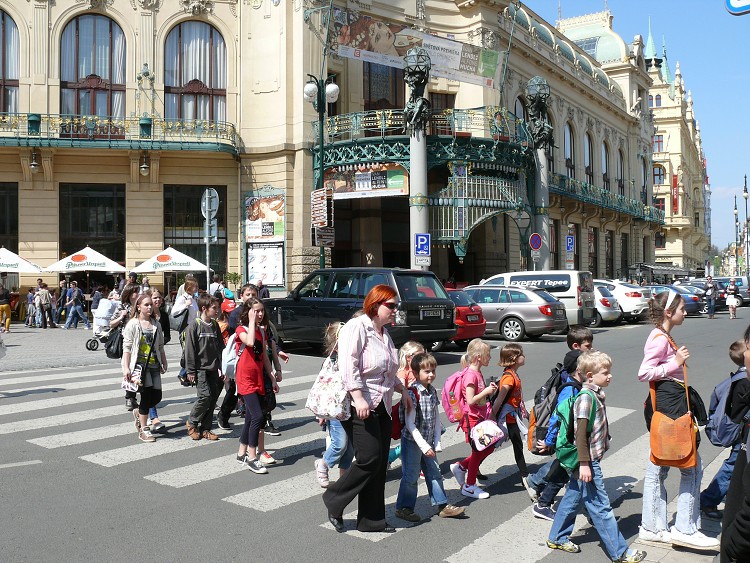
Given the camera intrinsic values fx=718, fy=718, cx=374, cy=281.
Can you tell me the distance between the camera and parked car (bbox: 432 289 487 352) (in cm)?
1692

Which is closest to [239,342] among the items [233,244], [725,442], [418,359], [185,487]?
[185,487]

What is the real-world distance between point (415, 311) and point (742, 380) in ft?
31.9

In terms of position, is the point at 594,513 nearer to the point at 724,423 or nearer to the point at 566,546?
the point at 566,546

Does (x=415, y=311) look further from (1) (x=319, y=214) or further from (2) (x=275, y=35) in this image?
(2) (x=275, y=35)

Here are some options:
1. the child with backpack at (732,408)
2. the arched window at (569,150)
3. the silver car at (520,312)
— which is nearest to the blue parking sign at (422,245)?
the silver car at (520,312)

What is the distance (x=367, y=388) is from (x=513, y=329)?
15197 millimetres

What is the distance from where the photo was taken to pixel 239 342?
24.7 ft

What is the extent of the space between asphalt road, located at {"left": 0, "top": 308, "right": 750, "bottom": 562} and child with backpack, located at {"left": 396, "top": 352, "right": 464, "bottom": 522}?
13cm

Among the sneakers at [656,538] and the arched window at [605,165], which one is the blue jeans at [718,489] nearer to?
the sneakers at [656,538]

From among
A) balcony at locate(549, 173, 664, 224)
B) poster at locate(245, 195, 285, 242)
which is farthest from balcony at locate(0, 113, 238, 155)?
balcony at locate(549, 173, 664, 224)

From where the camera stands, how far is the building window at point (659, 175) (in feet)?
267

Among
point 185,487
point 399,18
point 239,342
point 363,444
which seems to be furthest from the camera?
point 399,18

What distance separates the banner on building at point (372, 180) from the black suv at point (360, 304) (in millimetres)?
10952

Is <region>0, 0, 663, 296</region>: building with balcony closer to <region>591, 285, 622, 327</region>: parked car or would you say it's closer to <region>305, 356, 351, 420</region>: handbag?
<region>591, 285, 622, 327</region>: parked car
